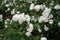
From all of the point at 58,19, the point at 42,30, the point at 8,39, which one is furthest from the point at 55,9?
the point at 8,39

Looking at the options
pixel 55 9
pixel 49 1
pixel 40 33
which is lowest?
pixel 40 33

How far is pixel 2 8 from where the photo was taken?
579cm

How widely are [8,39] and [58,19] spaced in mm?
1022

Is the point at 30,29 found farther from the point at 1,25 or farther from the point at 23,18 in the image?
the point at 1,25

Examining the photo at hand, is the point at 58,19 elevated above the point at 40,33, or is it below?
above

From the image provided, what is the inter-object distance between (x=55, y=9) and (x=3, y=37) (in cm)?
119

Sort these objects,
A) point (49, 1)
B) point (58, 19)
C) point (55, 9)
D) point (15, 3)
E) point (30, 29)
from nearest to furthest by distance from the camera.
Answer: point (30, 29) < point (58, 19) < point (55, 9) < point (49, 1) < point (15, 3)

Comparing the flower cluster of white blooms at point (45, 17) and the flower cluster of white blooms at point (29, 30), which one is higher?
the flower cluster of white blooms at point (45, 17)

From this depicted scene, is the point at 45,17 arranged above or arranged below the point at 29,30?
above

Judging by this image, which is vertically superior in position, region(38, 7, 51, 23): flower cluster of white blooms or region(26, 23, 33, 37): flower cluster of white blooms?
region(38, 7, 51, 23): flower cluster of white blooms

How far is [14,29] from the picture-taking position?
14.8ft

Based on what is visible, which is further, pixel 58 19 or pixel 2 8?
pixel 2 8

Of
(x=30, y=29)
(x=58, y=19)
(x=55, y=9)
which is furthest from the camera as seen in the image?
(x=55, y=9)

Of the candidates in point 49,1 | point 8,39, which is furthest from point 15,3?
point 8,39
